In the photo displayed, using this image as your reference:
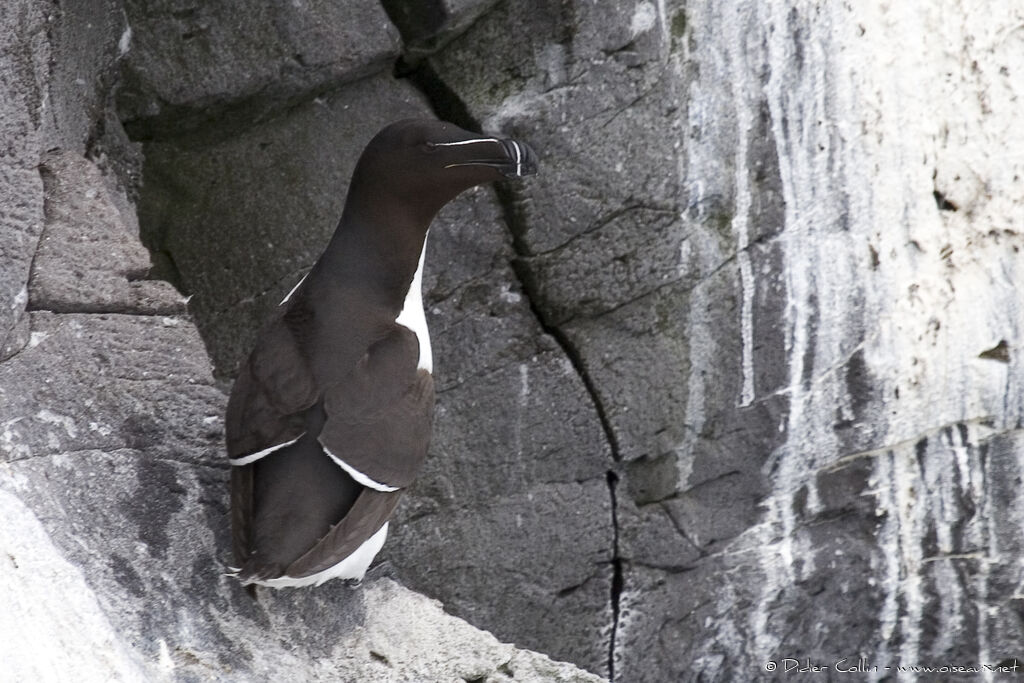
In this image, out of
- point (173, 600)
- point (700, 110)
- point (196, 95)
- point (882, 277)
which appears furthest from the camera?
point (882, 277)

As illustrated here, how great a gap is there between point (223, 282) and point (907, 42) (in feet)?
7.05

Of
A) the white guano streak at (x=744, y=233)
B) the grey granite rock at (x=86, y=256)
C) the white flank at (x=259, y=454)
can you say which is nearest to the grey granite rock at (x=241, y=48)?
the grey granite rock at (x=86, y=256)

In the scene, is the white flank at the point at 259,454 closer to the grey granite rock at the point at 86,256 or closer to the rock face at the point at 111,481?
the rock face at the point at 111,481

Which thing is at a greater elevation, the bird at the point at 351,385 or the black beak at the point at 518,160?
the black beak at the point at 518,160

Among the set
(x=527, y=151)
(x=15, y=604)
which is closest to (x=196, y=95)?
(x=527, y=151)

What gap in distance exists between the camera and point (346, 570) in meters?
2.98

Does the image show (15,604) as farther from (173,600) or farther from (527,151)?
(527,151)

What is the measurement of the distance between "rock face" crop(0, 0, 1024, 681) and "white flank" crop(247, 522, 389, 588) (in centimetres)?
8

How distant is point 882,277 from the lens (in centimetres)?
416

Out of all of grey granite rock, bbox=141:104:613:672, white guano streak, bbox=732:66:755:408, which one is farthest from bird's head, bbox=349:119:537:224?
white guano streak, bbox=732:66:755:408

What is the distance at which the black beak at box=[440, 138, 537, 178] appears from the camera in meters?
3.01

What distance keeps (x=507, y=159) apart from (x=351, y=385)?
617 millimetres

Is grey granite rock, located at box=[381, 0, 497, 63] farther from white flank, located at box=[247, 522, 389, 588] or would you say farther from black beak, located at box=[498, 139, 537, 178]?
white flank, located at box=[247, 522, 389, 588]

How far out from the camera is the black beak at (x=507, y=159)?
9.89 ft
